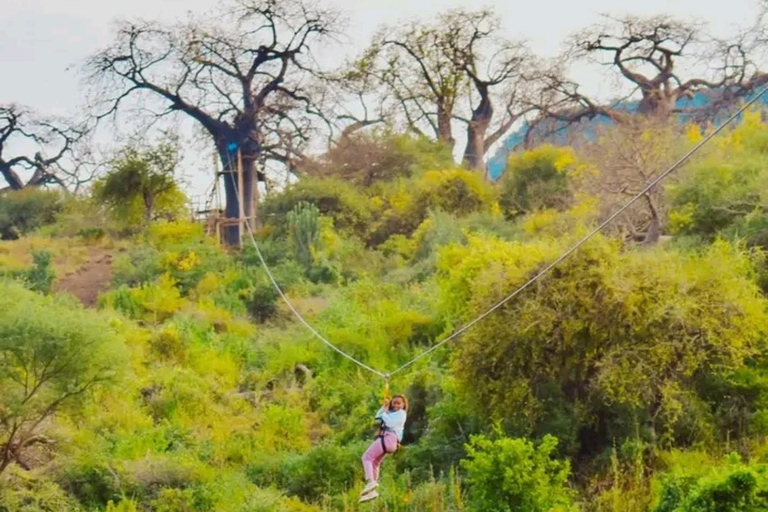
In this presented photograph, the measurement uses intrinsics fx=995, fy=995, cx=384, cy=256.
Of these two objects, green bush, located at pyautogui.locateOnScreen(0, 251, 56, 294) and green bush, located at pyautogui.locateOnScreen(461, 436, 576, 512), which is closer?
green bush, located at pyautogui.locateOnScreen(461, 436, 576, 512)

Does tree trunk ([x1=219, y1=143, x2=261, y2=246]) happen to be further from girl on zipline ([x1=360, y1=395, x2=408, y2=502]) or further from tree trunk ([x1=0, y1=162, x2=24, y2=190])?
girl on zipline ([x1=360, y1=395, x2=408, y2=502])

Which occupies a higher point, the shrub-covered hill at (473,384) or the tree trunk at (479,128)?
the tree trunk at (479,128)

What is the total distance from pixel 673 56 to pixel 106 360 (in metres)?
18.9

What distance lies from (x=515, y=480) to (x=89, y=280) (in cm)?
1507

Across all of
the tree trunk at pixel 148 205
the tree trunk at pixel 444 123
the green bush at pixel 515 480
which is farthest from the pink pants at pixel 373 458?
the tree trunk at pixel 444 123

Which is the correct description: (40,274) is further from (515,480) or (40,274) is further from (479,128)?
(515,480)

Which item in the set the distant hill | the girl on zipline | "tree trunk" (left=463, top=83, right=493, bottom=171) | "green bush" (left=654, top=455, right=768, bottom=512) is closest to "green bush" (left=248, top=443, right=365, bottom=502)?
the girl on zipline

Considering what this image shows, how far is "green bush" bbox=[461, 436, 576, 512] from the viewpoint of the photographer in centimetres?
846

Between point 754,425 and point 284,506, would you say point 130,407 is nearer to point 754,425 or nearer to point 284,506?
point 284,506

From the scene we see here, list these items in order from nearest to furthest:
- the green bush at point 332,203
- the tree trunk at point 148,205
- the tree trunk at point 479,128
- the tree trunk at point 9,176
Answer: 1. the green bush at point 332,203
2. the tree trunk at point 148,205
3. the tree trunk at point 479,128
4. the tree trunk at point 9,176

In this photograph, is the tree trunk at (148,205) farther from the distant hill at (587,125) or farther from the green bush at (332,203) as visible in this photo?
the distant hill at (587,125)

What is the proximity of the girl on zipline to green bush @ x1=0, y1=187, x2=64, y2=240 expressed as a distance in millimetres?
23132

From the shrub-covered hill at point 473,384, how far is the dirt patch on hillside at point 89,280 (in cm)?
439

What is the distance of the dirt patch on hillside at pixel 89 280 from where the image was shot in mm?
20125
